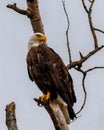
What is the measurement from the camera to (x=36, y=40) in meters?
9.49

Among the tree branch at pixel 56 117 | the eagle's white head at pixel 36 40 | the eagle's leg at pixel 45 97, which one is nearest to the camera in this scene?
the tree branch at pixel 56 117

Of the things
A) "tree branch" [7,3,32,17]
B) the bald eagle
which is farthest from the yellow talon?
"tree branch" [7,3,32,17]

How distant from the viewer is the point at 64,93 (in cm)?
865

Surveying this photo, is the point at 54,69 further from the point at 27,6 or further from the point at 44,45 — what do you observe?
the point at 27,6

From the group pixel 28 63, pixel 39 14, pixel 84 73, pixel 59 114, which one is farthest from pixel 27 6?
pixel 59 114

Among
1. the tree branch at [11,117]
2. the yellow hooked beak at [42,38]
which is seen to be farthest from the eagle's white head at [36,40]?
the tree branch at [11,117]

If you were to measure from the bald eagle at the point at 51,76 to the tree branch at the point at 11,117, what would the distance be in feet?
5.00

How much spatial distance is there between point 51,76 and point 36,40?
0.85 m

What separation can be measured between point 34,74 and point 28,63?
0.21 metres

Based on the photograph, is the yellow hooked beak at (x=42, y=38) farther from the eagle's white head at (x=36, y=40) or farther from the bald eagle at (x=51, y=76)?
the bald eagle at (x=51, y=76)

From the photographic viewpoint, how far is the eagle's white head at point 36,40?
932 centimetres

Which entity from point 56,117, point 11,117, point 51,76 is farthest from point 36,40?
point 11,117

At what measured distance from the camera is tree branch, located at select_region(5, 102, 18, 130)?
670cm

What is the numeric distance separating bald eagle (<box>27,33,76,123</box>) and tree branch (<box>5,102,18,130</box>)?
1.52 metres
